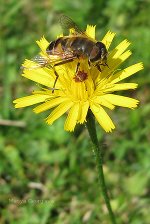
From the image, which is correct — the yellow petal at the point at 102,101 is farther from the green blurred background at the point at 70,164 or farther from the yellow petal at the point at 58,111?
the green blurred background at the point at 70,164

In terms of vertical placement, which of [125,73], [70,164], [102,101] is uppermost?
[70,164]

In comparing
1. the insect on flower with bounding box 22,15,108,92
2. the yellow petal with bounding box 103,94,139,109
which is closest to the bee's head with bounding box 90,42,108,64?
the insect on flower with bounding box 22,15,108,92

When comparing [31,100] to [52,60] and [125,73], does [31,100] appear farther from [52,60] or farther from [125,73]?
[125,73]

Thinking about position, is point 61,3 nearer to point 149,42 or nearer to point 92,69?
point 149,42

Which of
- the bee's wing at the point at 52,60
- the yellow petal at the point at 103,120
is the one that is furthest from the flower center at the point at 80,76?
the yellow petal at the point at 103,120

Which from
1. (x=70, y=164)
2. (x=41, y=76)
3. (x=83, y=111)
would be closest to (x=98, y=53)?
(x=83, y=111)
